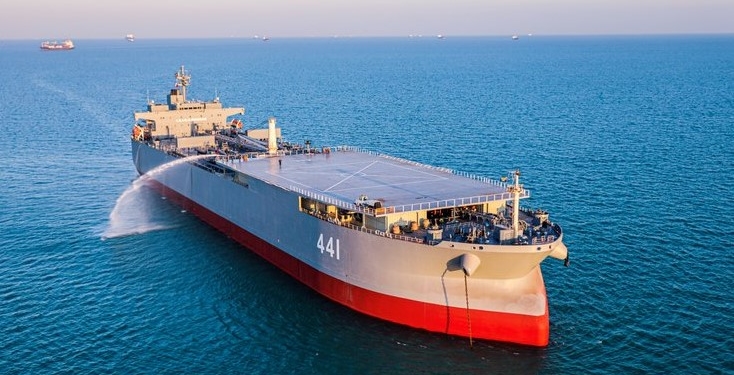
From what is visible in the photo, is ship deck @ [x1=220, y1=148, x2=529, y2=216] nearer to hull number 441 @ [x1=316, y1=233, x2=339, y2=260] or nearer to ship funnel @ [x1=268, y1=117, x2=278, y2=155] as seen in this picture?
ship funnel @ [x1=268, y1=117, x2=278, y2=155]

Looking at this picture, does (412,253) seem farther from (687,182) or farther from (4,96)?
(4,96)

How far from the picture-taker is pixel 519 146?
75.1 meters

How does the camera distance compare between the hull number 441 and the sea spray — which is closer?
the hull number 441

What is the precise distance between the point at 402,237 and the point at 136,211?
3157 cm

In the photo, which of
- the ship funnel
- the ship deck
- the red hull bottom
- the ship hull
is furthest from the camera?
the ship funnel

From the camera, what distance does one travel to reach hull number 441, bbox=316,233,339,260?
36319 mm

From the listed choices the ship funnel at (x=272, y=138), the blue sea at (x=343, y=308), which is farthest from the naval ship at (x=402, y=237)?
the ship funnel at (x=272, y=138)

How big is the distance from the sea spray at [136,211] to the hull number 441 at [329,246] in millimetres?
19303

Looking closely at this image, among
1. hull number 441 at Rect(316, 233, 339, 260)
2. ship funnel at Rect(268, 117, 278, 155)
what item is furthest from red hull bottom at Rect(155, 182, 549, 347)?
ship funnel at Rect(268, 117, 278, 155)

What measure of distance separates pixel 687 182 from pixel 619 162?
8630 mm

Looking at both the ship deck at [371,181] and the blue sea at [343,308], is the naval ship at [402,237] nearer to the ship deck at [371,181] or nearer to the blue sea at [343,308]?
the ship deck at [371,181]

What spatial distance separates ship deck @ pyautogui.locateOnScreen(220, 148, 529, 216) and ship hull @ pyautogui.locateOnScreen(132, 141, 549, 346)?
1884 mm

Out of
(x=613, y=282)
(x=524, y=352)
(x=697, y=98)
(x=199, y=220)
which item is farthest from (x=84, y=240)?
(x=697, y=98)

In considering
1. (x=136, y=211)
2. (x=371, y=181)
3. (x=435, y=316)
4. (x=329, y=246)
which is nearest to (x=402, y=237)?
(x=435, y=316)
